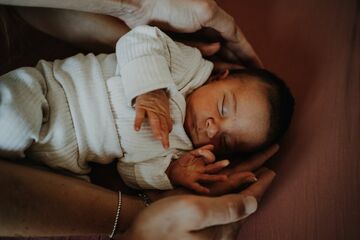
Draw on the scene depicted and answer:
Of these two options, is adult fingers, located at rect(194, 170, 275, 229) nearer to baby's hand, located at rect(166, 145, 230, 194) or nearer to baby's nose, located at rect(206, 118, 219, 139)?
baby's hand, located at rect(166, 145, 230, 194)

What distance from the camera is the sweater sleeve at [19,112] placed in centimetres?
77

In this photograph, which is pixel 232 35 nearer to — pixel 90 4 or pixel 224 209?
pixel 90 4

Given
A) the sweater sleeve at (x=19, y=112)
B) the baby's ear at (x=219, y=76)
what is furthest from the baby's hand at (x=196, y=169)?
the sweater sleeve at (x=19, y=112)

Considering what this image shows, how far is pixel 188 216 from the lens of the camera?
0.70 metres

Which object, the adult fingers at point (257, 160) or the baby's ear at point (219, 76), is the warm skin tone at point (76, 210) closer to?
the adult fingers at point (257, 160)

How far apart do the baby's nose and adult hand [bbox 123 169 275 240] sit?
24 cm

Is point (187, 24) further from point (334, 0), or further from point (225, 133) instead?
point (334, 0)

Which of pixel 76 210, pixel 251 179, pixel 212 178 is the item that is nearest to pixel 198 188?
pixel 212 178

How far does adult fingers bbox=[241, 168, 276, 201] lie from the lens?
897 millimetres

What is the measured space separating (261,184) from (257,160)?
112 mm

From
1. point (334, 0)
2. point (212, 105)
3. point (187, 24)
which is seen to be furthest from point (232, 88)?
point (334, 0)

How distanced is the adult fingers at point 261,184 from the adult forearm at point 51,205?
0.95 feet

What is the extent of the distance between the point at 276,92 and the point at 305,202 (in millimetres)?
306

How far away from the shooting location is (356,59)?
1252 millimetres
